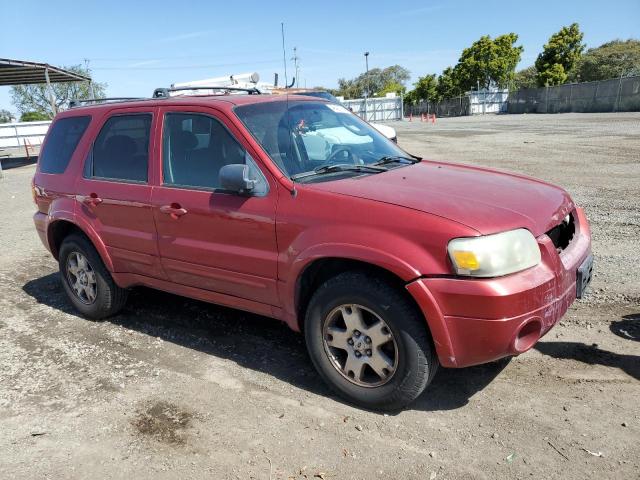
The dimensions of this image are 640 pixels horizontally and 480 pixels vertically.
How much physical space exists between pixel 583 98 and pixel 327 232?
44.8 meters

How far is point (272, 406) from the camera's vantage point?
335 cm

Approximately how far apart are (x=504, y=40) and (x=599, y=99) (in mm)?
26017

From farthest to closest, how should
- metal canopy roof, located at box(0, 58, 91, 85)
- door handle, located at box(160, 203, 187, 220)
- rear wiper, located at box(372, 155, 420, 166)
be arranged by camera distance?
metal canopy roof, located at box(0, 58, 91, 85), rear wiper, located at box(372, 155, 420, 166), door handle, located at box(160, 203, 187, 220)

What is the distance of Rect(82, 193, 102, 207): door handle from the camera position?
14.7 ft

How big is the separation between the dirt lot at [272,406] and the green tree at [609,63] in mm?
65342

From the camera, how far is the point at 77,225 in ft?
15.5

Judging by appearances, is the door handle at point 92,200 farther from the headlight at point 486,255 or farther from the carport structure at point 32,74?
the carport structure at point 32,74

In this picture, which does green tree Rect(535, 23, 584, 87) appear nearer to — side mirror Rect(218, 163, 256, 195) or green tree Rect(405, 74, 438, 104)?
green tree Rect(405, 74, 438, 104)

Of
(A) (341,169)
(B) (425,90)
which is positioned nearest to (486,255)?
(A) (341,169)

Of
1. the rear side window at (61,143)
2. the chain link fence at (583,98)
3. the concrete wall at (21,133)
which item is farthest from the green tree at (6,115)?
the rear side window at (61,143)

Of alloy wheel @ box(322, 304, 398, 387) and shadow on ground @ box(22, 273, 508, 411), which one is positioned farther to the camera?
shadow on ground @ box(22, 273, 508, 411)

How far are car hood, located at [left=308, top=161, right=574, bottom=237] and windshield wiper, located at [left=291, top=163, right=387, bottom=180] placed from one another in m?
0.11

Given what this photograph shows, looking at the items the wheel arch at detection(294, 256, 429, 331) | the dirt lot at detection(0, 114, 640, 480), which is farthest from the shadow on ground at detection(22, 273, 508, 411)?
the wheel arch at detection(294, 256, 429, 331)

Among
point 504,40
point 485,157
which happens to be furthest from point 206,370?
point 504,40
